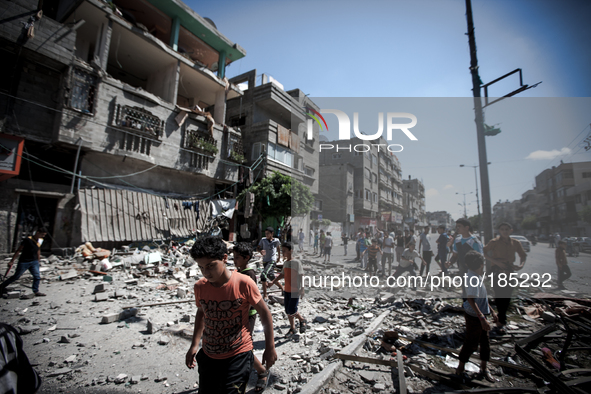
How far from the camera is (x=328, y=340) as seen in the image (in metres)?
4.36

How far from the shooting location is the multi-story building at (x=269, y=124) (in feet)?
56.1

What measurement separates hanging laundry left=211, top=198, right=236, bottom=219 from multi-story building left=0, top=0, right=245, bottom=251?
107cm

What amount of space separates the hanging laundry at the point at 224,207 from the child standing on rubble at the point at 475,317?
13.0 metres

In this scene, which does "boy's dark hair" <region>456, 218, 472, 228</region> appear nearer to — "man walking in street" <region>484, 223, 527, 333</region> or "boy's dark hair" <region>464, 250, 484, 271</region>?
"man walking in street" <region>484, 223, 527, 333</region>

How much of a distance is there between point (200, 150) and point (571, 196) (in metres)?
14.2

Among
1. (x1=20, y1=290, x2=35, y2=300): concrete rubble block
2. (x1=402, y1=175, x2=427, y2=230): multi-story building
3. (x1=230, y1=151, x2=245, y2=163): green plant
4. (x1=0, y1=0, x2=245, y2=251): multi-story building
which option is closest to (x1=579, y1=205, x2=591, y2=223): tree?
(x1=402, y1=175, x2=427, y2=230): multi-story building

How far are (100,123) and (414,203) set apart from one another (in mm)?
12118

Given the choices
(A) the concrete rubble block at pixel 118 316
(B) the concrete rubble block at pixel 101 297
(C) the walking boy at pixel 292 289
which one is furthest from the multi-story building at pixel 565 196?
(B) the concrete rubble block at pixel 101 297

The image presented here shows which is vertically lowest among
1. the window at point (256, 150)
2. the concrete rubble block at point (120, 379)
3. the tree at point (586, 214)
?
the concrete rubble block at point (120, 379)

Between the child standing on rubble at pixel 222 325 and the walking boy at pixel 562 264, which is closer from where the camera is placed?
the child standing on rubble at pixel 222 325

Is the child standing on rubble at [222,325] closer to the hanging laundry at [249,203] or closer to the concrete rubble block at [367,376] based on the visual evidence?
the concrete rubble block at [367,376]

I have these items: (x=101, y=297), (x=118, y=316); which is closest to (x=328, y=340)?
(x=118, y=316)

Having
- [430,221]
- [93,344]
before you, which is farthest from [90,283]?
[430,221]

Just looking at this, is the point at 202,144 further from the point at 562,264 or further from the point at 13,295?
the point at 562,264
